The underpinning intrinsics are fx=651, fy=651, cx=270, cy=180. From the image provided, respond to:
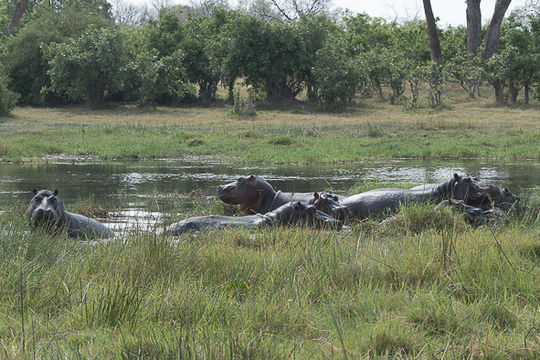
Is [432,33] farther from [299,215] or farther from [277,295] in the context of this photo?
[277,295]

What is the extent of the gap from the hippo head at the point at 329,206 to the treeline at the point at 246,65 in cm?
2476

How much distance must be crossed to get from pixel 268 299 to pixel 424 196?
3790 millimetres

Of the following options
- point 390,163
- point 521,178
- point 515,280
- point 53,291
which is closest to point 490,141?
point 390,163

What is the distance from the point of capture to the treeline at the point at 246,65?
3200 centimetres

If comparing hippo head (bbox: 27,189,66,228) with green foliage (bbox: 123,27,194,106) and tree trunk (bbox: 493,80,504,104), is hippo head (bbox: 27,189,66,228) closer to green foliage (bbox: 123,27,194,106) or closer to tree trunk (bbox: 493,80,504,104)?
green foliage (bbox: 123,27,194,106)

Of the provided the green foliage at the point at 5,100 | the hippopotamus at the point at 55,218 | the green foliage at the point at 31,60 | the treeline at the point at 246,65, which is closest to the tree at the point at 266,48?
the treeline at the point at 246,65

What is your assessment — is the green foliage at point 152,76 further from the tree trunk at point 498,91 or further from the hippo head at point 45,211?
the hippo head at point 45,211

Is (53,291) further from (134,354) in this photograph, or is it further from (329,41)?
(329,41)

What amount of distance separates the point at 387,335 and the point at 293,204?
10.9ft

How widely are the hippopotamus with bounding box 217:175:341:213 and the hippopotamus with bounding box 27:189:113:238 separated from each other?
153 cm

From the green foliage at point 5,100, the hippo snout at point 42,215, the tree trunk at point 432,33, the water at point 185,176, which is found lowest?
the water at point 185,176

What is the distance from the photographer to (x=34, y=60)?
3700cm

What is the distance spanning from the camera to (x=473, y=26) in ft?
115

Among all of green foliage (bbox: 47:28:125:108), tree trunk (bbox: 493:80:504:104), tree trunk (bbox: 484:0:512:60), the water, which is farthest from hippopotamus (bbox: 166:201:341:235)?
tree trunk (bbox: 484:0:512:60)
